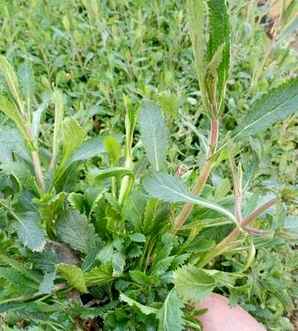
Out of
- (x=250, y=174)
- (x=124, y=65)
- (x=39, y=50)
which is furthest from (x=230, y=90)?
(x=250, y=174)

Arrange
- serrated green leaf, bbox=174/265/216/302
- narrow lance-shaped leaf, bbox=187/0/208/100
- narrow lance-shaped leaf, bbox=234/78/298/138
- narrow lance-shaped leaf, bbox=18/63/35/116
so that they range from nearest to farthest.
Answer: narrow lance-shaped leaf, bbox=187/0/208/100 < narrow lance-shaped leaf, bbox=234/78/298/138 < serrated green leaf, bbox=174/265/216/302 < narrow lance-shaped leaf, bbox=18/63/35/116

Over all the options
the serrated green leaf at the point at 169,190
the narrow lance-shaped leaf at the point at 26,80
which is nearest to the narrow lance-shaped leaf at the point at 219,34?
the serrated green leaf at the point at 169,190

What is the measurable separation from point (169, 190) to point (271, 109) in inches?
10.1

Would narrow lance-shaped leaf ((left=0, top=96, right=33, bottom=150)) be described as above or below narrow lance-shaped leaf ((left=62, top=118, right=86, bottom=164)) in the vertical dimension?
above

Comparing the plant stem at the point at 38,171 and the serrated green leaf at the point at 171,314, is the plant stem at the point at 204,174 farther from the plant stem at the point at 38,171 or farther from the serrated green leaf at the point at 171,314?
the plant stem at the point at 38,171

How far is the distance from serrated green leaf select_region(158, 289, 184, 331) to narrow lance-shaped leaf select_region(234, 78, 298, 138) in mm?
408

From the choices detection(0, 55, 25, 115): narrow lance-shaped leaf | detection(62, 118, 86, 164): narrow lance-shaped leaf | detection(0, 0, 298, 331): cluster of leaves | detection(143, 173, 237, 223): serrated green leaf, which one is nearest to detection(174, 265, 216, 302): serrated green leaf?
detection(0, 0, 298, 331): cluster of leaves

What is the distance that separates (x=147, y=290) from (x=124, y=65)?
1076 millimetres

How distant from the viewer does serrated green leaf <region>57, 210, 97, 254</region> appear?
4.27ft

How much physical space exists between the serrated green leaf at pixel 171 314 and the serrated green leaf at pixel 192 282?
41 mm

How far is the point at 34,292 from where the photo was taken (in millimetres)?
1342

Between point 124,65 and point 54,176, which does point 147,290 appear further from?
point 124,65

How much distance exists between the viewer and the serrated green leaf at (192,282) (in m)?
1.17

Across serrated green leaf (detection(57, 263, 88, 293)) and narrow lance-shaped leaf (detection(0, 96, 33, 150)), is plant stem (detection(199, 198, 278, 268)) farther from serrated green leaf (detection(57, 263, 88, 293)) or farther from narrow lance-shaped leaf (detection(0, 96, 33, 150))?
narrow lance-shaped leaf (detection(0, 96, 33, 150))
